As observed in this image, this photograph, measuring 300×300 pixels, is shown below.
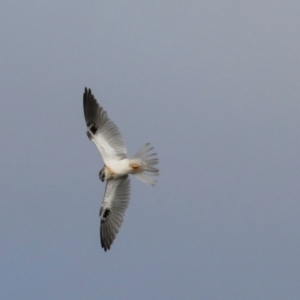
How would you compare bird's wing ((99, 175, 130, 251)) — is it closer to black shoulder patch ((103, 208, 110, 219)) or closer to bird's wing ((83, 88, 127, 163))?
black shoulder patch ((103, 208, 110, 219))

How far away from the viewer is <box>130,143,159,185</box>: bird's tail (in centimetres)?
1795

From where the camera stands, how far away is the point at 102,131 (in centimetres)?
1853

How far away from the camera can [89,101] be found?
18672 millimetres

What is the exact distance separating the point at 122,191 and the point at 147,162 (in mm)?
1457

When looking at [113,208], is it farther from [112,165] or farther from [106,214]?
[112,165]

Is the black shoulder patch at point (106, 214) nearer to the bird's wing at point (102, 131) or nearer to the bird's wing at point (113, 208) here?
the bird's wing at point (113, 208)

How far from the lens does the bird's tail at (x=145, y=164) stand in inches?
707

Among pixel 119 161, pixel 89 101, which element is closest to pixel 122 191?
pixel 119 161

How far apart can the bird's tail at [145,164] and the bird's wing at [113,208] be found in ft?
2.72

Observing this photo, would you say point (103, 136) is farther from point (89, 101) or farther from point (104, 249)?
point (104, 249)

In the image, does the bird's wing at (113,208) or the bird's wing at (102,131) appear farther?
the bird's wing at (113,208)

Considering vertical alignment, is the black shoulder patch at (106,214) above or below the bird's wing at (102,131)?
below

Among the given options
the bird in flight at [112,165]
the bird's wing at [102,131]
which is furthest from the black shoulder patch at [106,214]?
the bird's wing at [102,131]

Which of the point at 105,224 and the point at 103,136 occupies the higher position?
the point at 103,136
